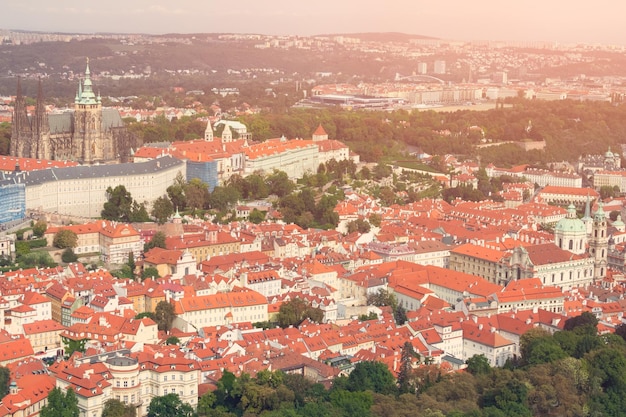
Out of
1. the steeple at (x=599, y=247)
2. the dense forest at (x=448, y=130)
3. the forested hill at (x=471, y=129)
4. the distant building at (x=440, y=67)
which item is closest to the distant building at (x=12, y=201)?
the dense forest at (x=448, y=130)

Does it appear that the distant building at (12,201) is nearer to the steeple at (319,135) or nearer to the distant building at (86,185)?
the distant building at (86,185)

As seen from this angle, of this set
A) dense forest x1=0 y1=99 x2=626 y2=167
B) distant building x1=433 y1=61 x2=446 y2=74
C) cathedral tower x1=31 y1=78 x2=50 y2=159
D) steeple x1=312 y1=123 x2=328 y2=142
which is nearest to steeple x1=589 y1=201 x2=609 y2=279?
dense forest x1=0 y1=99 x2=626 y2=167

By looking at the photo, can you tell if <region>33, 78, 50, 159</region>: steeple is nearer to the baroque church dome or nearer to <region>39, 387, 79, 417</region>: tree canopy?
the baroque church dome

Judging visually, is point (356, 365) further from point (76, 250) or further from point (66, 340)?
point (76, 250)

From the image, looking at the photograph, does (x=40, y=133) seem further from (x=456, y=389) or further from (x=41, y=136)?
(x=456, y=389)

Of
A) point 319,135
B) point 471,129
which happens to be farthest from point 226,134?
point 471,129
